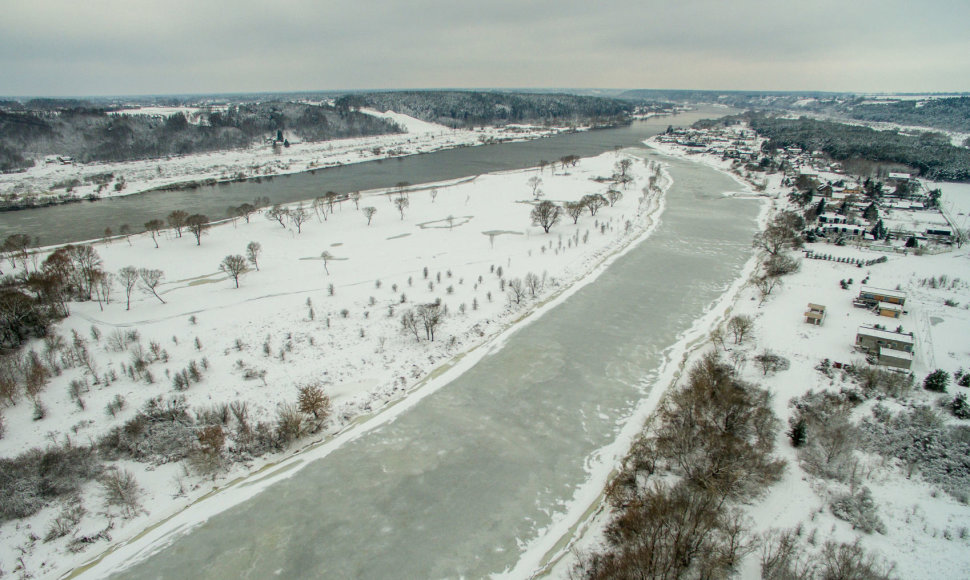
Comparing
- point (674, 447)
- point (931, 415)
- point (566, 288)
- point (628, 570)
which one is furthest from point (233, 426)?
point (931, 415)

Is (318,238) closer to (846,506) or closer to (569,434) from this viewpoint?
(569,434)

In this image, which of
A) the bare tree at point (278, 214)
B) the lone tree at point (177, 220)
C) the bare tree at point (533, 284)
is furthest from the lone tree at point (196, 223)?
the bare tree at point (533, 284)

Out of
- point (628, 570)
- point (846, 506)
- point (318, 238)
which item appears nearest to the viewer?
point (628, 570)

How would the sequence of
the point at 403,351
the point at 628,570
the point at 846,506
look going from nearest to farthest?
the point at 628,570
the point at 846,506
the point at 403,351

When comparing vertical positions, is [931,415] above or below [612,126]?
below

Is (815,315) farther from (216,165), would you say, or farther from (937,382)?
(216,165)

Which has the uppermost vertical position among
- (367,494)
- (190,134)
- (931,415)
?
(190,134)

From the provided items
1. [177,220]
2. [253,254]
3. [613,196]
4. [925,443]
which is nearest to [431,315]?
[253,254]

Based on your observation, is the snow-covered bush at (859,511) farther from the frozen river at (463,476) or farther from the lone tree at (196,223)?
the lone tree at (196,223)
